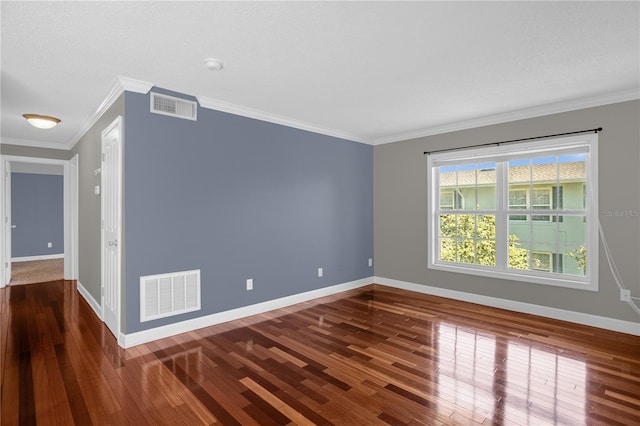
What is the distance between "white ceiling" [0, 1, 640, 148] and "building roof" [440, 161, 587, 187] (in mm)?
689

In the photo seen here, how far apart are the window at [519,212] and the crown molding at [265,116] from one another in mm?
1542

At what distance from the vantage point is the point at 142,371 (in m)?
2.68

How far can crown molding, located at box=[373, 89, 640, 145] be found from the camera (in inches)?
140

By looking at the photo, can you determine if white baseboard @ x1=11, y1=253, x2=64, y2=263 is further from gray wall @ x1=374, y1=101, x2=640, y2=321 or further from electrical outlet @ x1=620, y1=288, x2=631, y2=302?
electrical outlet @ x1=620, y1=288, x2=631, y2=302

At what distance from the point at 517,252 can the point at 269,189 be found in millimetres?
3441

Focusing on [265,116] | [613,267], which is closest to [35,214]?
[265,116]

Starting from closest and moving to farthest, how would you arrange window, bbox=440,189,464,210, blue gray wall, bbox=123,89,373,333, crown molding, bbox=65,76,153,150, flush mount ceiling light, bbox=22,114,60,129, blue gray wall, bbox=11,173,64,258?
crown molding, bbox=65,76,153,150, blue gray wall, bbox=123,89,373,333, flush mount ceiling light, bbox=22,114,60,129, window, bbox=440,189,464,210, blue gray wall, bbox=11,173,64,258

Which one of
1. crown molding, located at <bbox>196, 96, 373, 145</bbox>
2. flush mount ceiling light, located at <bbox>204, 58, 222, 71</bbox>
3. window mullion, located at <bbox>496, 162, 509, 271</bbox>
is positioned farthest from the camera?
window mullion, located at <bbox>496, 162, 509, 271</bbox>

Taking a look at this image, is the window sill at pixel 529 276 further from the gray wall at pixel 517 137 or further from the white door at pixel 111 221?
the white door at pixel 111 221

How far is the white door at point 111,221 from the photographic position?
129 inches

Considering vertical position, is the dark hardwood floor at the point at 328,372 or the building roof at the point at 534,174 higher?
the building roof at the point at 534,174

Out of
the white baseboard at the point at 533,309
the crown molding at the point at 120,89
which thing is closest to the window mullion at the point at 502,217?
the white baseboard at the point at 533,309

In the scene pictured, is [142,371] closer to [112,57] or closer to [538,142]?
[112,57]

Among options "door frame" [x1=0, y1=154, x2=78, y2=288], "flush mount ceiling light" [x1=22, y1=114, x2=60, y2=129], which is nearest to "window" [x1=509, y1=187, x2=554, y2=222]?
"flush mount ceiling light" [x1=22, y1=114, x2=60, y2=129]
